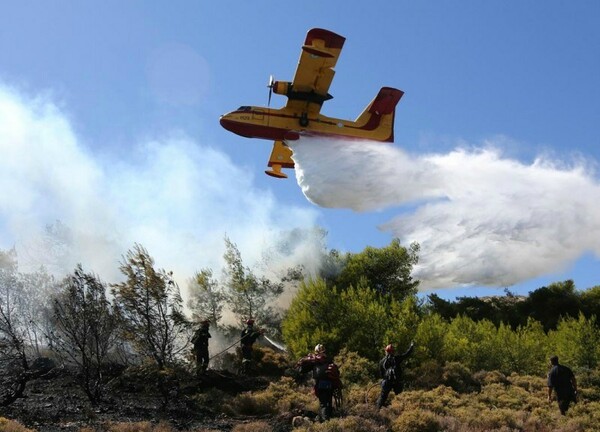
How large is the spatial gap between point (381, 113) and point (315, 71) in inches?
194

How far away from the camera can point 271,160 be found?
2845cm

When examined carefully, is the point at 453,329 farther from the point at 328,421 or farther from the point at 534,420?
the point at 328,421

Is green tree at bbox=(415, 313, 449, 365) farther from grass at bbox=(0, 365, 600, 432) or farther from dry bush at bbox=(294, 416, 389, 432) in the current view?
dry bush at bbox=(294, 416, 389, 432)

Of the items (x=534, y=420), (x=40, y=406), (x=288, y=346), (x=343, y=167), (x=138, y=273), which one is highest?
(x=343, y=167)

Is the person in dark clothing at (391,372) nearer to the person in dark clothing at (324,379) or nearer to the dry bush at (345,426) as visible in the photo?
the person in dark clothing at (324,379)

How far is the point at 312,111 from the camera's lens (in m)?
24.7

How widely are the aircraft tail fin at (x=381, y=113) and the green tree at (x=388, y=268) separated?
388 inches

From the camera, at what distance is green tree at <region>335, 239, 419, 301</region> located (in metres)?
34.4

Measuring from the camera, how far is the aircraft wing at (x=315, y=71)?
2123 centimetres

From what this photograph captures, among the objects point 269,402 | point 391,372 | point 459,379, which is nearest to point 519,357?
point 459,379

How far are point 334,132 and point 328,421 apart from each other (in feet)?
50.7

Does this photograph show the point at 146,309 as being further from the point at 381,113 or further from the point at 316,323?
the point at 381,113

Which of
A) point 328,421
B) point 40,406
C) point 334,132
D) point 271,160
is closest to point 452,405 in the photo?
point 328,421

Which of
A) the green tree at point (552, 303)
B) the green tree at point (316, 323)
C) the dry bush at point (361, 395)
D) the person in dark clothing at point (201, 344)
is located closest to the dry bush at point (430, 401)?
the dry bush at point (361, 395)
